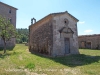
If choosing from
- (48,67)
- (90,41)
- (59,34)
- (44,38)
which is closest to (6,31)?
(44,38)

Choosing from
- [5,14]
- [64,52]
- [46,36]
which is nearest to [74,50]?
[64,52]

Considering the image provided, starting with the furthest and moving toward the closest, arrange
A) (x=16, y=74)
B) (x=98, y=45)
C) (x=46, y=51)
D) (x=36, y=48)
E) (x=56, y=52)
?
(x=98, y=45) < (x=36, y=48) < (x=46, y=51) < (x=56, y=52) < (x=16, y=74)

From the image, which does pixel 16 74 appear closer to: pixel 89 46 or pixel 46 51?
pixel 46 51

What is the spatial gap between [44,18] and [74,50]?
6441 millimetres

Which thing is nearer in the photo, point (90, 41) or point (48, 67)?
point (48, 67)

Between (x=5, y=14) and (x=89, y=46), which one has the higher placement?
(x=5, y=14)

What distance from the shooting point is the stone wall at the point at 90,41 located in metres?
30.8

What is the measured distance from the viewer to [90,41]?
1273 inches

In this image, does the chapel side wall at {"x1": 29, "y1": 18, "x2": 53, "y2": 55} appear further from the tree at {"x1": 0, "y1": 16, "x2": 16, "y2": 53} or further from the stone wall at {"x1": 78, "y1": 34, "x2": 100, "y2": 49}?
the stone wall at {"x1": 78, "y1": 34, "x2": 100, "y2": 49}

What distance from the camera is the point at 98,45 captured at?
1210 inches

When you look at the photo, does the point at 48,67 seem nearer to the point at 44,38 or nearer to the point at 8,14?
the point at 44,38

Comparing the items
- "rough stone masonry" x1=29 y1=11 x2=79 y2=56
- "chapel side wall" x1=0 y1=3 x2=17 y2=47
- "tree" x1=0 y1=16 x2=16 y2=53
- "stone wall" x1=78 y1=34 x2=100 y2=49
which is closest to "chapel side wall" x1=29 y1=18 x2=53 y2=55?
"rough stone masonry" x1=29 y1=11 x2=79 y2=56

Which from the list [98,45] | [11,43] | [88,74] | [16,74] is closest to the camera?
[16,74]

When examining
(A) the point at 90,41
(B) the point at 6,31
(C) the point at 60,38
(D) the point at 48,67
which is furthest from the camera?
(A) the point at 90,41
